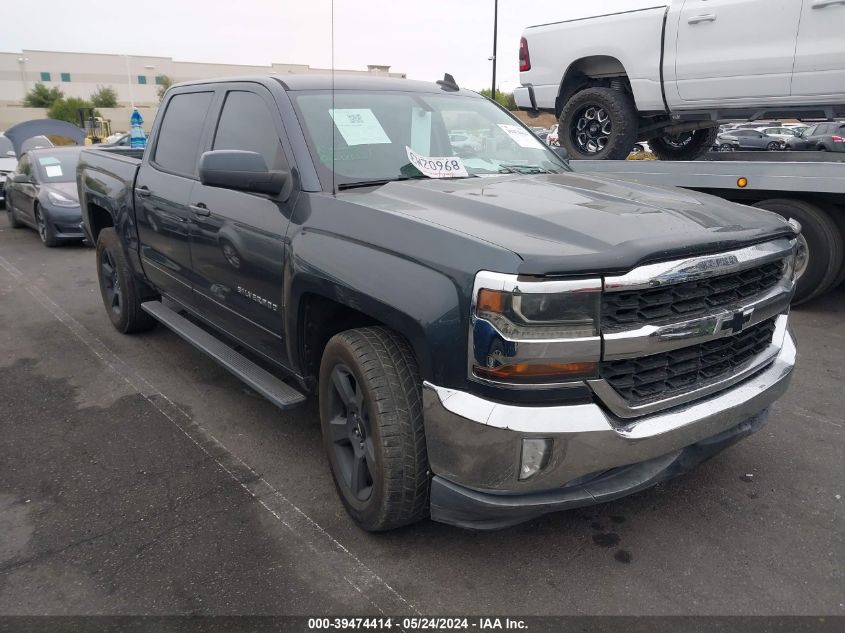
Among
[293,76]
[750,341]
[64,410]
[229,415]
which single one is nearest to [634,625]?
[750,341]

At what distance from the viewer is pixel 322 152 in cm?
327

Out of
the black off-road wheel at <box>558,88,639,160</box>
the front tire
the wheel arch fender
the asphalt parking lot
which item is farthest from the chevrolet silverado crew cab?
the front tire

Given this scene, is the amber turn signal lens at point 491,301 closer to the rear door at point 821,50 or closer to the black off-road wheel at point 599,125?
the rear door at point 821,50

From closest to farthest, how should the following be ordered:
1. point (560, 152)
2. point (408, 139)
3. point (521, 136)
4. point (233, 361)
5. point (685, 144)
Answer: point (408, 139) → point (233, 361) → point (521, 136) → point (560, 152) → point (685, 144)

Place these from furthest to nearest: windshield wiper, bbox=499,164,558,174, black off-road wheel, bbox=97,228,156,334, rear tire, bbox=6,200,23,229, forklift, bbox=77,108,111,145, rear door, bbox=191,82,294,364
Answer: forklift, bbox=77,108,111,145, rear tire, bbox=6,200,23,229, black off-road wheel, bbox=97,228,156,334, windshield wiper, bbox=499,164,558,174, rear door, bbox=191,82,294,364

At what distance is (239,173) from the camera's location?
3055mm

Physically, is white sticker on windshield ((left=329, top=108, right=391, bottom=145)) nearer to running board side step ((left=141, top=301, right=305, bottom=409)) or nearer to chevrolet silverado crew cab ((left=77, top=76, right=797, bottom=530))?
chevrolet silverado crew cab ((left=77, top=76, right=797, bottom=530))

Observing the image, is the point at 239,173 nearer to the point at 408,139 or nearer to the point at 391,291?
the point at 408,139

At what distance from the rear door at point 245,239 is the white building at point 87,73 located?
275 feet

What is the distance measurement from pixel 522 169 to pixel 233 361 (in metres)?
1.94

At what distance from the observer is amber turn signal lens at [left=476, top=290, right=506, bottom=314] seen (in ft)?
7.26

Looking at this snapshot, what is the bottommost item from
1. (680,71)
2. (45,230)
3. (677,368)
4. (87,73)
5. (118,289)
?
(45,230)

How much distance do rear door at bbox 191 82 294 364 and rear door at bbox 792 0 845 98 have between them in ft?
15.3

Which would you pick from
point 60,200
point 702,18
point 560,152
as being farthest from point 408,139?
point 60,200
